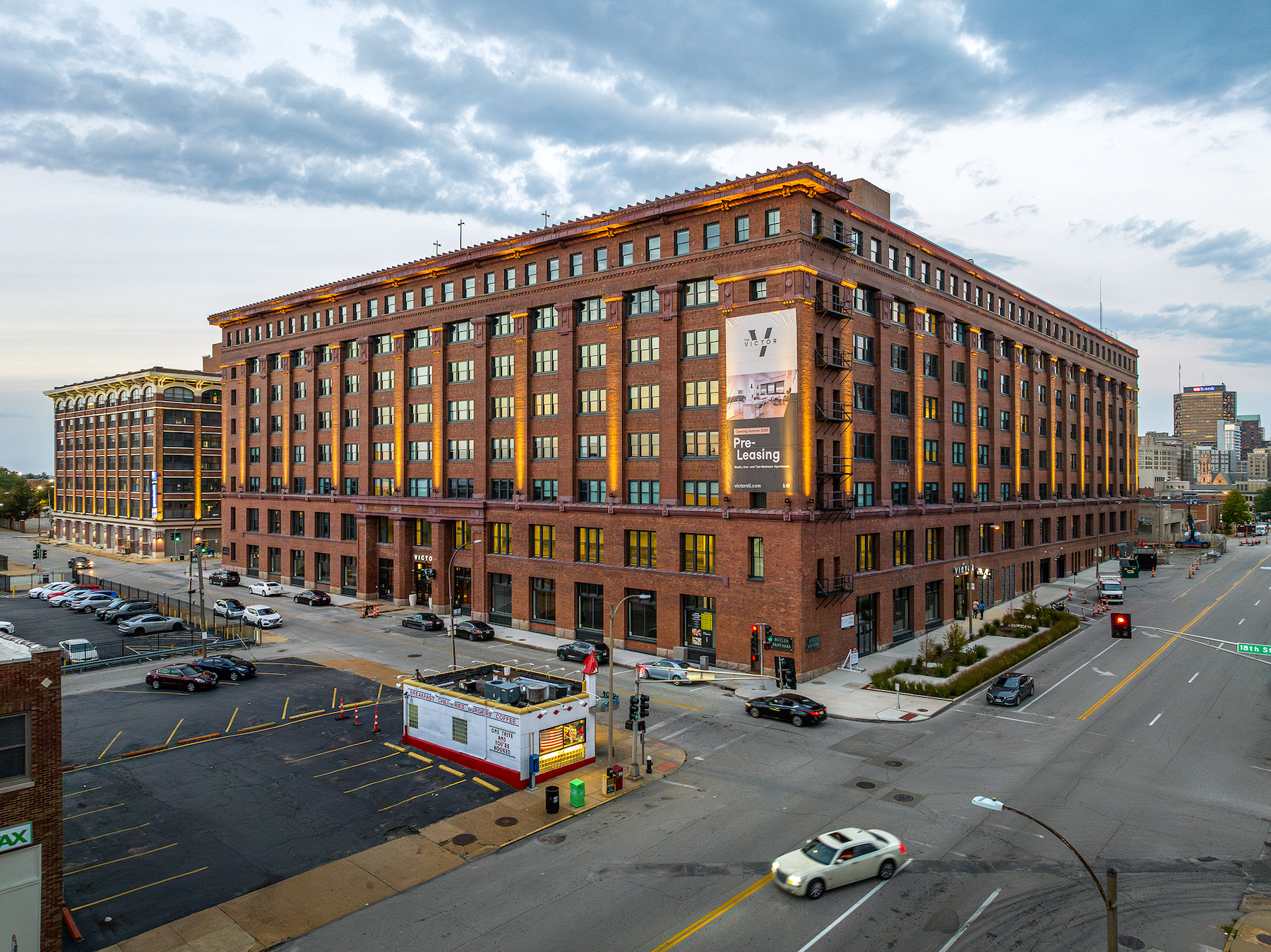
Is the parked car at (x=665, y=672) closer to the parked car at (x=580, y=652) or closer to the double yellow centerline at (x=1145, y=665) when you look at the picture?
the parked car at (x=580, y=652)

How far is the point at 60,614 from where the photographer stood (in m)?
66.2

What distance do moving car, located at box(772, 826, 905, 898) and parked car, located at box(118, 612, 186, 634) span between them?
2169 inches

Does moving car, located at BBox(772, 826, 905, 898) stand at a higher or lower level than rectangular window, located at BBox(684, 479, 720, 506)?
lower

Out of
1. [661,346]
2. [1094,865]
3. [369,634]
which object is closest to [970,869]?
[1094,865]

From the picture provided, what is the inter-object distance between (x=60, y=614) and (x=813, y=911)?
72.1 metres

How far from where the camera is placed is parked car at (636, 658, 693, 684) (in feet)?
146

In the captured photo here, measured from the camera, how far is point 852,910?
19.8m

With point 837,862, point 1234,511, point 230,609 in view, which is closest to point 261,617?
point 230,609

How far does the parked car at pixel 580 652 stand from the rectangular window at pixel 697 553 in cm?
758

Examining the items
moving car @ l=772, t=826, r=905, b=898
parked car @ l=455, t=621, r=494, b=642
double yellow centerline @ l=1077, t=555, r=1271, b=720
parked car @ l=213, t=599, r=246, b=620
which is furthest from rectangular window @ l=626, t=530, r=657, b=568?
parked car @ l=213, t=599, r=246, b=620

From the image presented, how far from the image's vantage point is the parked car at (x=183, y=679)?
1693 inches

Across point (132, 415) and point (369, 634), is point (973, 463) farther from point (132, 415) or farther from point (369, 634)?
point (132, 415)

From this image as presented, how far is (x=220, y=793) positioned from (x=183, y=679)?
17.9m

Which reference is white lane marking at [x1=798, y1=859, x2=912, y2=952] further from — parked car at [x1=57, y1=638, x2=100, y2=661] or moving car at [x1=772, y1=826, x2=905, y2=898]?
parked car at [x1=57, y1=638, x2=100, y2=661]
